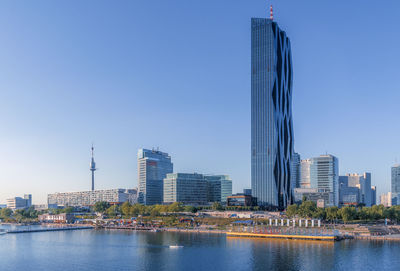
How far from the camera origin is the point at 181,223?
17788 centimetres

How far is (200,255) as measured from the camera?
97812mm

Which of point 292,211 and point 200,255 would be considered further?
point 292,211

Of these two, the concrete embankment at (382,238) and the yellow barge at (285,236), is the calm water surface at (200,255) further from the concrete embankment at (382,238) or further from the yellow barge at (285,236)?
the concrete embankment at (382,238)

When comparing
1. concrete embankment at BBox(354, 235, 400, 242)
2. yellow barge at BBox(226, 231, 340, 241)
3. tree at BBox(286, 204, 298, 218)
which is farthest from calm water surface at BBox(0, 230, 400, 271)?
tree at BBox(286, 204, 298, 218)

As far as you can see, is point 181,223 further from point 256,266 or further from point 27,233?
point 256,266

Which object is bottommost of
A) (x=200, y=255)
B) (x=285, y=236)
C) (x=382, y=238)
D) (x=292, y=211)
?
(x=382, y=238)

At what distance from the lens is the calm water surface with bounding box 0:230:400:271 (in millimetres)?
85625

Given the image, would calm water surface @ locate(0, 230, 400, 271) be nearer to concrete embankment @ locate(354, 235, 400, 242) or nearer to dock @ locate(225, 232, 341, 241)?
dock @ locate(225, 232, 341, 241)

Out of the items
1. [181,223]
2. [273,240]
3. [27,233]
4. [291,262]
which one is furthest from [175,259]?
[27,233]

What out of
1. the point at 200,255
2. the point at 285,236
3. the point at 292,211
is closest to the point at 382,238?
the point at 285,236

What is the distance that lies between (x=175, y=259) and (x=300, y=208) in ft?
298

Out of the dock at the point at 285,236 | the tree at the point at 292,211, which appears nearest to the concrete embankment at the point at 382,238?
the dock at the point at 285,236

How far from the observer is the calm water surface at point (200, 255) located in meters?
85.6

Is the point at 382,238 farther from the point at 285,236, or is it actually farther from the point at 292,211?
the point at 292,211
